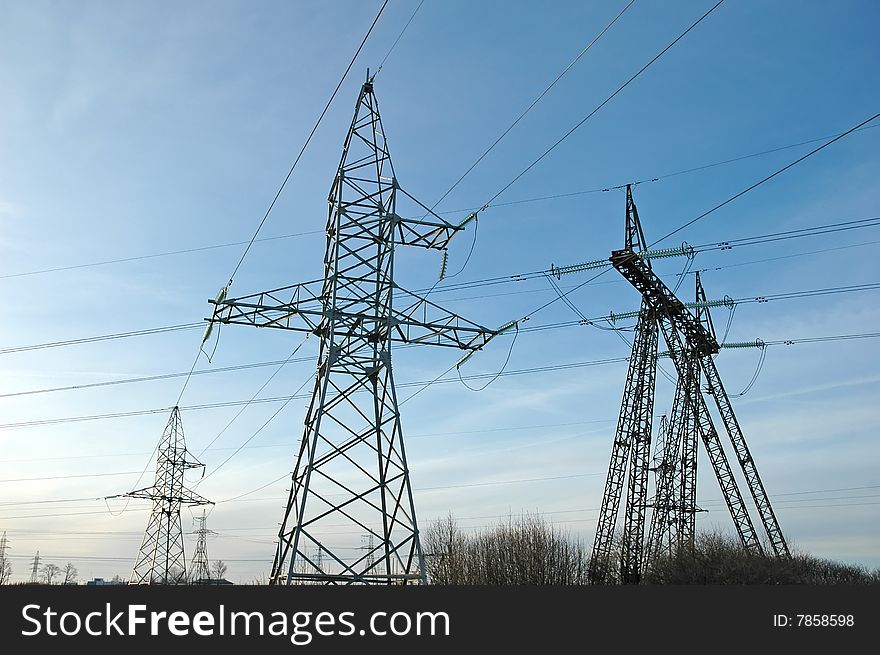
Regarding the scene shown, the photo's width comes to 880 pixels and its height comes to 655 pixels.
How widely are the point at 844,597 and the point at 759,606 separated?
2550 mm

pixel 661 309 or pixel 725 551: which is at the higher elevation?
pixel 661 309

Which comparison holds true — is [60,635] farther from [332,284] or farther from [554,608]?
[332,284]

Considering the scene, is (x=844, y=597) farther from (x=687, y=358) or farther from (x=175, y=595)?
(x=687, y=358)

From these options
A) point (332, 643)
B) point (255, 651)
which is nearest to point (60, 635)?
point (255, 651)

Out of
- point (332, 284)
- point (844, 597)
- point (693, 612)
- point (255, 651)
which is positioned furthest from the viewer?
point (332, 284)

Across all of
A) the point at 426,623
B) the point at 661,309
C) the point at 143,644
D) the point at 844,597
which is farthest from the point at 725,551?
the point at 143,644

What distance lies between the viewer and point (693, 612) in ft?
39.8

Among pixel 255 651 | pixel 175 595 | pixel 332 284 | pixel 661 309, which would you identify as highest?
pixel 661 309

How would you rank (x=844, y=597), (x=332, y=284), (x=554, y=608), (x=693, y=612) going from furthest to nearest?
(x=332, y=284)
(x=844, y=597)
(x=693, y=612)
(x=554, y=608)

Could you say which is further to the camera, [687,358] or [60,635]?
[687,358]

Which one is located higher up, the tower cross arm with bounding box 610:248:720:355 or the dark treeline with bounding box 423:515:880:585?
the tower cross arm with bounding box 610:248:720:355

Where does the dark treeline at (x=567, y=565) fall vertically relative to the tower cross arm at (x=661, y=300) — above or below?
below

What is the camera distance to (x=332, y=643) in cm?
998

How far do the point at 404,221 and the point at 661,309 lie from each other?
25397 mm
